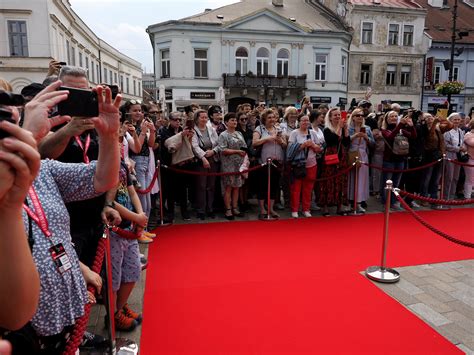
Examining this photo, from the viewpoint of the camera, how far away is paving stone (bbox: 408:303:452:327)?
129 inches

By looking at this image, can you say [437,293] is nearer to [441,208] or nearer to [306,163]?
[306,163]

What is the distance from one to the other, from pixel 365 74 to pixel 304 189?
26.0 meters

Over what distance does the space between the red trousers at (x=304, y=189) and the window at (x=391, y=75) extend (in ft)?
86.9

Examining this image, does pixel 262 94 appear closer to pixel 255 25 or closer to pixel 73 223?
pixel 255 25

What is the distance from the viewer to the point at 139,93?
55.0 m

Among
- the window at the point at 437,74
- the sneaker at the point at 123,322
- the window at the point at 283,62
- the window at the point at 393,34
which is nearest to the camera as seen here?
the sneaker at the point at 123,322

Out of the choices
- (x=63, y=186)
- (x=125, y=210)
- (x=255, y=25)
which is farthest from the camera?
(x=255, y=25)

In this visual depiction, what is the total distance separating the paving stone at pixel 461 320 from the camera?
3203mm

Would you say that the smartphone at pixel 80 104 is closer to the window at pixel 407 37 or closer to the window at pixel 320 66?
the window at pixel 320 66

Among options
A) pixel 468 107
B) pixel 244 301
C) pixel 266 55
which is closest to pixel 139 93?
pixel 266 55

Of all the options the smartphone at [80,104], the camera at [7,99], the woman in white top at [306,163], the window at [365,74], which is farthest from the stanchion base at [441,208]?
the window at [365,74]

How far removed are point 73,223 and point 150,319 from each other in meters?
1.40

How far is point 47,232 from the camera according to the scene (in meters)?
1.52

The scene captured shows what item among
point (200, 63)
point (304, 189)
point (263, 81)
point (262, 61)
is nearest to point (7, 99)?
point (304, 189)
